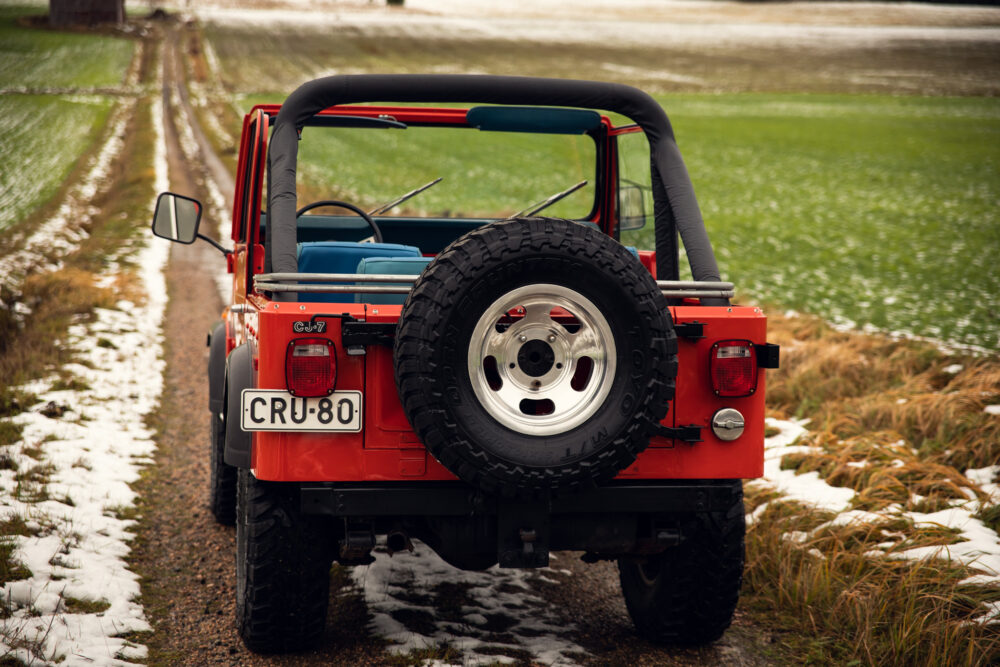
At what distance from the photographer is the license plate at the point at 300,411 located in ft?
9.41

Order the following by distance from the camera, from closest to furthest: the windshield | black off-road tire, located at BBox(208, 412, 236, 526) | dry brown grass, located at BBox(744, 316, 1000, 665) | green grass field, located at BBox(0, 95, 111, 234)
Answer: dry brown grass, located at BBox(744, 316, 1000, 665), black off-road tire, located at BBox(208, 412, 236, 526), the windshield, green grass field, located at BBox(0, 95, 111, 234)

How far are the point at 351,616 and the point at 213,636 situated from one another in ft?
1.82

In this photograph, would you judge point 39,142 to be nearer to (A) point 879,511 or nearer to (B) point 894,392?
(B) point 894,392

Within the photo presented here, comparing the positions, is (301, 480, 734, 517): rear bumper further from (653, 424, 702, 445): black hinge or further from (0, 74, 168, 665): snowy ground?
(0, 74, 168, 665): snowy ground

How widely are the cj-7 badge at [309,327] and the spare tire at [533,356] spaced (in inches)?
11.4

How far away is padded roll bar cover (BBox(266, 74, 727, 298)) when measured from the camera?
332 centimetres

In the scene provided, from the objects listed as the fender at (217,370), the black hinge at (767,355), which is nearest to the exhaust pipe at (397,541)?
the black hinge at (767,355)

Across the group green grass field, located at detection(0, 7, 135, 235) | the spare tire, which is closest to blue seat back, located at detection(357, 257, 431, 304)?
the spare tire

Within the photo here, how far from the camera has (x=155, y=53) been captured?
59406 millimetres

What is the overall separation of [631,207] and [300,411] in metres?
2.33

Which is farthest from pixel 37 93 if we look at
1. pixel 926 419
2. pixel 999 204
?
pixel 926 419

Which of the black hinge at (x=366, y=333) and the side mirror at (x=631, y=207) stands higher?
the side mirror at (x=631, y=207)

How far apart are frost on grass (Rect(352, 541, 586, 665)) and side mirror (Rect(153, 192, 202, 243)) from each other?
1.81 m

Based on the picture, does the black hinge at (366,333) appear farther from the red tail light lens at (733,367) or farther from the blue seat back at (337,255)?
the red tail light lens at (733,367)
